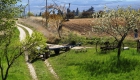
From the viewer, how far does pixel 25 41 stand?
2578cm

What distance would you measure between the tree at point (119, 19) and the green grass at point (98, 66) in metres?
1.93

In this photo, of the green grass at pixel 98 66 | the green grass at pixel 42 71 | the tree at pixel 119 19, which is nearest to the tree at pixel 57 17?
the green grass at pixel 98 66

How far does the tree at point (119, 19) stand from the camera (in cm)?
3612

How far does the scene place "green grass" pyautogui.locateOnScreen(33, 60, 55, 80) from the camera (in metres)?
32.1

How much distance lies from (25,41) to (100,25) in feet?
49.9

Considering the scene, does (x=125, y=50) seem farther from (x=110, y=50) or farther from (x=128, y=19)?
(x=128, y=19)

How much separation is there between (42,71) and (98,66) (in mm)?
6406

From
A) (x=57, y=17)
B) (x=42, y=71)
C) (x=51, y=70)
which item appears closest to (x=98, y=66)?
(x=51, y=70)

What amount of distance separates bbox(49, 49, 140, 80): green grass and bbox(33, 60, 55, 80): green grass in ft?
3.56

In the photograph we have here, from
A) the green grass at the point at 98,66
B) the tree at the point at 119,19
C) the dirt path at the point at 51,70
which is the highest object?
the tree at the point at 119,19

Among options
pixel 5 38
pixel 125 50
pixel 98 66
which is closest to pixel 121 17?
pixel 125 50

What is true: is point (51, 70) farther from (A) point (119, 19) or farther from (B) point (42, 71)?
(A) point (119, 19)

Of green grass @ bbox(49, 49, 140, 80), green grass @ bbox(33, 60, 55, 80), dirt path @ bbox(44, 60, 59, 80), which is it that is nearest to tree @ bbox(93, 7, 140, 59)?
green grass @ bbox(49, 49, 140, 80)

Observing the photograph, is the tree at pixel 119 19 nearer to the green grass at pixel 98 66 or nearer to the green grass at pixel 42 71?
the green grass at pixel 98 66
